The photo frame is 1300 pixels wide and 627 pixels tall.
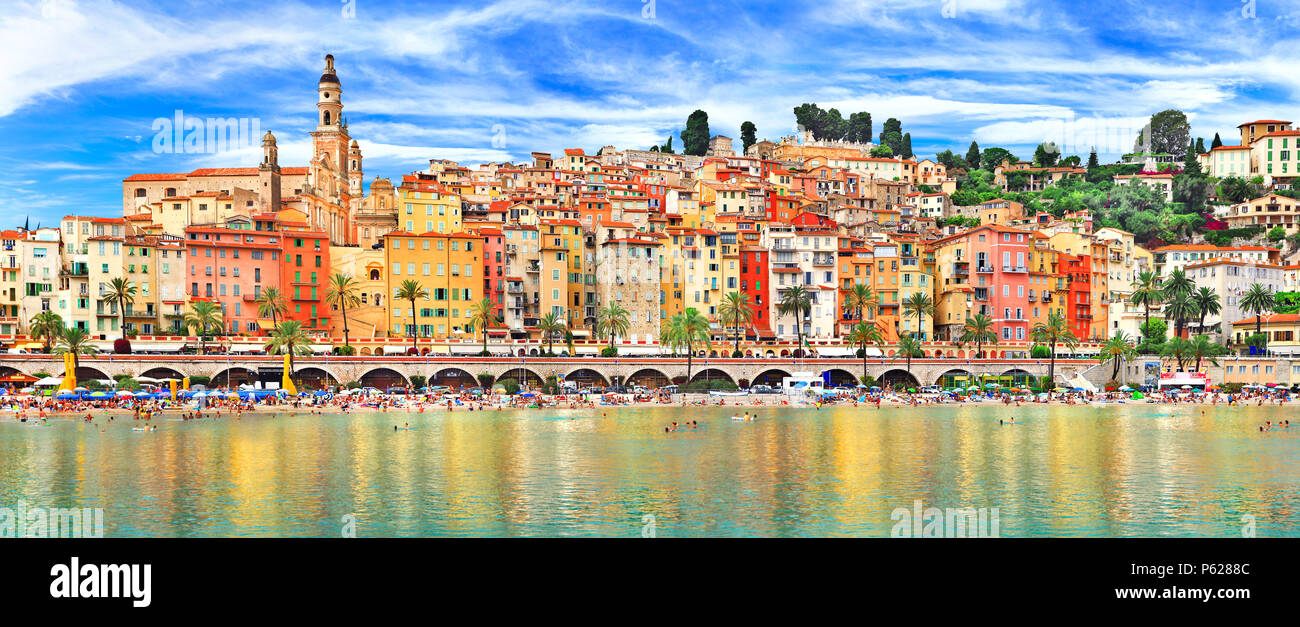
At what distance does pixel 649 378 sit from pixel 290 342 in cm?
3068

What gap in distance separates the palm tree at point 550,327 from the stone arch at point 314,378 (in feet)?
64.4

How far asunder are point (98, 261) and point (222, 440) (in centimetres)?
4987

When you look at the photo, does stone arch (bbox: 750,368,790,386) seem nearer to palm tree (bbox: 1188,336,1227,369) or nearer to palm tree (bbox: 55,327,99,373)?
palm tree (bbox: 1188,336,1227,369)

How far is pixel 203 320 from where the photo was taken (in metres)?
87.2

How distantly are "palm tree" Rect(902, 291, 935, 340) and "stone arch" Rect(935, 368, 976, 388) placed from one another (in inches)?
395

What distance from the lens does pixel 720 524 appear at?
29969 mm

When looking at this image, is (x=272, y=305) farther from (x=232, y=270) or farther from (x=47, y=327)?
(x=47, y=327)

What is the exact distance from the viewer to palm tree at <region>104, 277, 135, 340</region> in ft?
295

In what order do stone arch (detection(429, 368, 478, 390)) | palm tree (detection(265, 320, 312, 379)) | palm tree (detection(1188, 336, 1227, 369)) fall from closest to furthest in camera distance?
palm tree (detection(265, 320, 312, 379))
stone arch (detection(429, 368, 478, 390))
palm tree (detection(1188, 336, 1227, 369))

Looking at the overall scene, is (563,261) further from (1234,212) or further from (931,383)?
(1234,212)

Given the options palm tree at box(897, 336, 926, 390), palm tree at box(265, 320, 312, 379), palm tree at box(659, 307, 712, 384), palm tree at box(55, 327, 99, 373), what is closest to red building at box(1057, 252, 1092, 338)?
palm tree at box(897, 336, 926, 390)

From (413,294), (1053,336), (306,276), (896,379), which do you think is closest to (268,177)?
(306,276)

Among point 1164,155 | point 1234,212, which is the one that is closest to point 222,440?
point 1234,212

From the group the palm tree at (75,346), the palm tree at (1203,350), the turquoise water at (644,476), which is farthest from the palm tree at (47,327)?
the palm tree at (1203,350)
